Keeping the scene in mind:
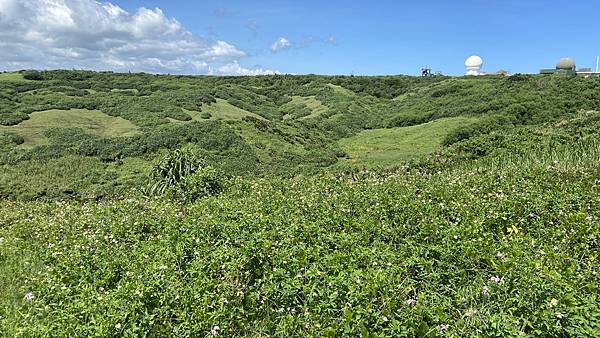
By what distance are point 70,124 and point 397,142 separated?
2126 centimetres

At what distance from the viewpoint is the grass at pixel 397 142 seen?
27.1 meters

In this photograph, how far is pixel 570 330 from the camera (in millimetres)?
3414

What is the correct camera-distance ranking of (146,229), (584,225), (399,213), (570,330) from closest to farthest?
(570,330), (584,225), (399,213), (146,229)

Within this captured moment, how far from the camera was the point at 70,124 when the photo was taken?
28719 mm

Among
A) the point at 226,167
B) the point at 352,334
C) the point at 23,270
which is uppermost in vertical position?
the point at 352,334

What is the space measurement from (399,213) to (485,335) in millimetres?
3758

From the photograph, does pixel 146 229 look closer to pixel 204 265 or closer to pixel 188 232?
pixel 188 232

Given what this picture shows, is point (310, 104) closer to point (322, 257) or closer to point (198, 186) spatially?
point (198, 186)

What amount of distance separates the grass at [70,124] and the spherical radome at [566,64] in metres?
54.1

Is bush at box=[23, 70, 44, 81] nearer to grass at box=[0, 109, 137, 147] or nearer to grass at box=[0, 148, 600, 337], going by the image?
grass at box=[0, 109, 137, 147]

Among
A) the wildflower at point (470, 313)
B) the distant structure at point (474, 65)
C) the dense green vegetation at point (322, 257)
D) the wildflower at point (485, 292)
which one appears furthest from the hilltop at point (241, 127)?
the distant structure at point (474, 65)

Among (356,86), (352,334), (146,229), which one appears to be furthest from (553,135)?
(356,86)

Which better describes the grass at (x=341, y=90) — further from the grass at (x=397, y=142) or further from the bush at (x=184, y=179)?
the bush at (x=184, y=179)

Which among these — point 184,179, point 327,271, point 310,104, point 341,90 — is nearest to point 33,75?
point 310,104
